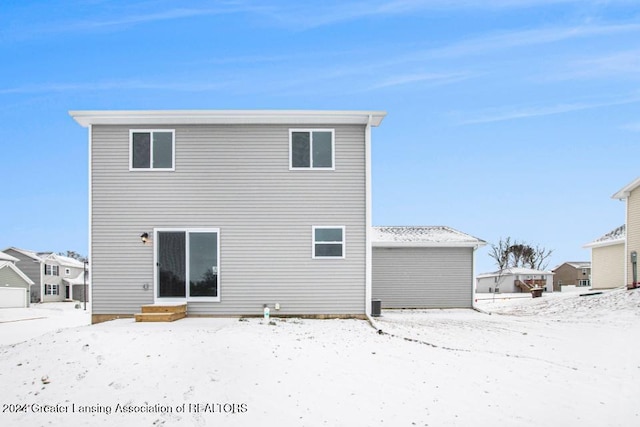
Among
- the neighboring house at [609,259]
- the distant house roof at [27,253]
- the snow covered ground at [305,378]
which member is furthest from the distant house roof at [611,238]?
the distant house roof at [27,253]

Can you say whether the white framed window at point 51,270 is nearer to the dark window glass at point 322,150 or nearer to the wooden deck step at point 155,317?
the wooden deck step at point 155,317

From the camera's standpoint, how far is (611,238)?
86.9ft

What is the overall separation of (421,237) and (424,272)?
1.51 meters

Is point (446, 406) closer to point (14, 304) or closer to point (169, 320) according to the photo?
point (169, 320)

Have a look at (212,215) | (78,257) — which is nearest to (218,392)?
(212,215)

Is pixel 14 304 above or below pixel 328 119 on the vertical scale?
below

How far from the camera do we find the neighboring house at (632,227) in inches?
858

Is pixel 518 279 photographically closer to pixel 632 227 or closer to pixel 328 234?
pixel 632 227

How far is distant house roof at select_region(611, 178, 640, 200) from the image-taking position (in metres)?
21.7

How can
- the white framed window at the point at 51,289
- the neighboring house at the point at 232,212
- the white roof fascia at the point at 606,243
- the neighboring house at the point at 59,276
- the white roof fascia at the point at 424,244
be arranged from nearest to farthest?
the neighboring house at the point at 232,212, the white roof fascia at the point at 424,244, the white roof fascia at the point at 606,243, the white framed window at the point at 51,289, the neighboring house at the point at 59,276

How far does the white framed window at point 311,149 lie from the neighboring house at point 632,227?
15291 mm

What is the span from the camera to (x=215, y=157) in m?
13.2

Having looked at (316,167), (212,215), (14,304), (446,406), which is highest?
(316,167)

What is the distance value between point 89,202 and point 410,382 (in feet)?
30.4
